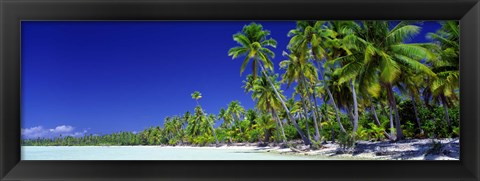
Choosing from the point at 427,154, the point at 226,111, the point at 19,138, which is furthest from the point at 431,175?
the point at 226,111

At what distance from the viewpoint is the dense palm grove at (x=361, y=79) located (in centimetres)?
746

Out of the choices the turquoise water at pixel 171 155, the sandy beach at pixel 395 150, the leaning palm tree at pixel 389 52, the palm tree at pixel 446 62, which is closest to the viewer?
the palm tree at pixel 446 62

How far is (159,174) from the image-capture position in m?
2.61

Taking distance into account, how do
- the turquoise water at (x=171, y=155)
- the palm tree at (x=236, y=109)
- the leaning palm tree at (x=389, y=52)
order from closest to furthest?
the leaning palm tree at (x=389, y=52)
the turquoise water at (x=171, y=155)
the palm tree at (x=236, y=109)

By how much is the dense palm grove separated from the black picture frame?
230cm

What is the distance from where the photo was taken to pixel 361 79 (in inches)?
297

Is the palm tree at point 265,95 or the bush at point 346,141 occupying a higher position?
the palm tree at point 265,95

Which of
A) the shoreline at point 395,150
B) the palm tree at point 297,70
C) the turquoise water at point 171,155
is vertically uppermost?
the palm tree at point 297,70

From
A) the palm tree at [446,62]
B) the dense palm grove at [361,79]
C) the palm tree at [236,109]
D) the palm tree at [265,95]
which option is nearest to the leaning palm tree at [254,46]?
the dense palm grove at [361,79]

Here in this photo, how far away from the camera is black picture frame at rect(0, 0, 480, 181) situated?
2504 millimetres

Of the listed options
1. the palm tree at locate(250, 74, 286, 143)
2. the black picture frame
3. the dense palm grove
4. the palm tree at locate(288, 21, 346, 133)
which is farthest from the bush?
the black picture frame
